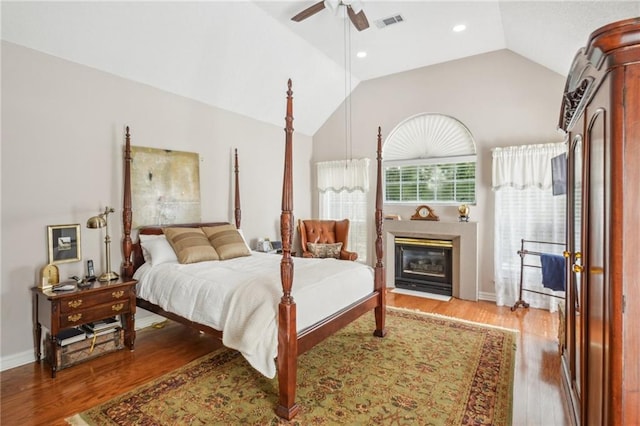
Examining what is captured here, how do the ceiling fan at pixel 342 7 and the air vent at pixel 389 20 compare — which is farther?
the air vent at pixel 389 20

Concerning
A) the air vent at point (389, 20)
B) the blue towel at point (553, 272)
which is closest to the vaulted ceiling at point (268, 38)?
the air vent at point (389, 20)

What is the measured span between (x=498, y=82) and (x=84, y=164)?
5114 millimetres

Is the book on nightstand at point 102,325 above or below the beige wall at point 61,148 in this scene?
below

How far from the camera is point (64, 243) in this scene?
3092 millimetres

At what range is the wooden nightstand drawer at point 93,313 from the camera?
266 centimetres

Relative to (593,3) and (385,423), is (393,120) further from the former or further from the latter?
(385,423)

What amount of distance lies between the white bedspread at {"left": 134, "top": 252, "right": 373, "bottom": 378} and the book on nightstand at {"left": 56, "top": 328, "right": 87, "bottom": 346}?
1.86 feet

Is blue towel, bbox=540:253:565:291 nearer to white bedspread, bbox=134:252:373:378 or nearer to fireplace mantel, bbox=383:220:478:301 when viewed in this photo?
fireplace mantel, bbox=383:220:478:301

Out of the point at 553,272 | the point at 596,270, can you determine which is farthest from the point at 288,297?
the point at 553,272

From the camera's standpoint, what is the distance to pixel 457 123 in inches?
192

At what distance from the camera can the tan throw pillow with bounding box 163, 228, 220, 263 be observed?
11.1ft

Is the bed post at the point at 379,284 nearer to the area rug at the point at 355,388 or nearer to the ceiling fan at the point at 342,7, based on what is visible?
the area rug at the point at 355,388

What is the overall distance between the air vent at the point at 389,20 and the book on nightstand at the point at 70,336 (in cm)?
435

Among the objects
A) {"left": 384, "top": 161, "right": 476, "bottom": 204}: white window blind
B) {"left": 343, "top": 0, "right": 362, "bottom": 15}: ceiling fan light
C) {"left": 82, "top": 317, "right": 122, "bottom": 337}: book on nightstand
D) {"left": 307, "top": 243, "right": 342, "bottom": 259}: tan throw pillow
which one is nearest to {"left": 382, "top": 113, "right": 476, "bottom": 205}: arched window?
{"left": 384, "top": 161, "right": 476, "bottom": 204}: white window blind
